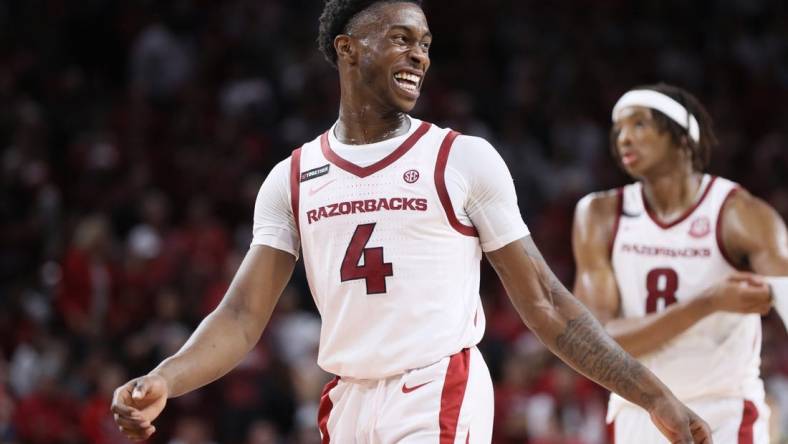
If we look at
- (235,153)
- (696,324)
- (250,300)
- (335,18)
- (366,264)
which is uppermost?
(235,153)

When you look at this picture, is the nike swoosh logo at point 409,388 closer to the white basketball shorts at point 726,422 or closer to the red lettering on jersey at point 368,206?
the red lettering on jersey at point 368,206

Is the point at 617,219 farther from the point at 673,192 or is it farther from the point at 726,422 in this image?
the point at 726,422

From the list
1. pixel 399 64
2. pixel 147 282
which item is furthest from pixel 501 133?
pixel 399 64

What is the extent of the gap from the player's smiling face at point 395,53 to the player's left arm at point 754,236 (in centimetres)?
204

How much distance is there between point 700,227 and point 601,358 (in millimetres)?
1810

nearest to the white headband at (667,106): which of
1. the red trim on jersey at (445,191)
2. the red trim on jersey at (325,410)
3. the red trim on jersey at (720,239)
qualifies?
the red trim on jersey at (720,239)

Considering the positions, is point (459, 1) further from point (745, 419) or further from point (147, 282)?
point (745, 419)

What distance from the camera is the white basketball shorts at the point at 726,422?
5.52m

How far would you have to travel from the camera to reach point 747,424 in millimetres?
5523

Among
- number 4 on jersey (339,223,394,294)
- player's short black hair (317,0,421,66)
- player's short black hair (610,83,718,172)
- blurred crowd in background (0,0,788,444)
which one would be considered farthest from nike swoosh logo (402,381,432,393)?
blurred crowd in background (0,0,788,444)

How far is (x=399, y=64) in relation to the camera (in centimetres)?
434

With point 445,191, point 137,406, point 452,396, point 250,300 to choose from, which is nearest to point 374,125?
point 445,191

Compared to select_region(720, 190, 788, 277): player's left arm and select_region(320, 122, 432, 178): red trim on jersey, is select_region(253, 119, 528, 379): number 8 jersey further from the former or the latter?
select_region(720, 190, 788, 277): player's left arm

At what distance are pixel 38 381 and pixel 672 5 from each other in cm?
964
